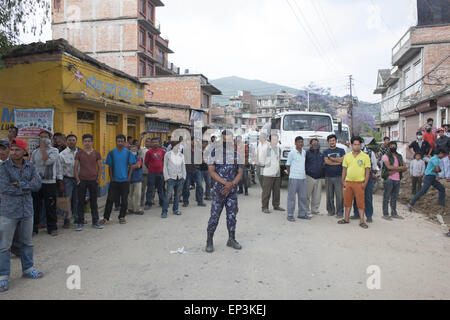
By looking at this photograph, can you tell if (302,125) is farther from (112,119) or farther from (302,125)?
(112,119)

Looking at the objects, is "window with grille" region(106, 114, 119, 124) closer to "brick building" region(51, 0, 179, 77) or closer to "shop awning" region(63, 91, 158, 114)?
"shop awning" region(63, 91, 158, 114)

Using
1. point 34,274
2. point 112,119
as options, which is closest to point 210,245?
point 34,274

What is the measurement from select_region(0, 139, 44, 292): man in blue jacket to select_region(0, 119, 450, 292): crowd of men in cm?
1

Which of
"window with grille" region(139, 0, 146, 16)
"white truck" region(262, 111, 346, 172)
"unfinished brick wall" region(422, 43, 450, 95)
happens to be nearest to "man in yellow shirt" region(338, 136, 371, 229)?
"white truck" region(262, 111, 346, 172)

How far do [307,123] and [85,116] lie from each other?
8.21 meters

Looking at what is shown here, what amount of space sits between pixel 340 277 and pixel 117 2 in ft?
124

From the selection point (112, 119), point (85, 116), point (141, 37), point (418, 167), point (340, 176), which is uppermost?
point (141, 37)

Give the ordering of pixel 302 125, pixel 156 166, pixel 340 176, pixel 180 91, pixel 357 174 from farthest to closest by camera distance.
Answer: pixel 180 91 → pixel 302 125 → pixel 156 166 → pixel 340 176 → pixel 357 174

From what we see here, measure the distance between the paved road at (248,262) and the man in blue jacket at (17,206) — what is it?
0.84 feet

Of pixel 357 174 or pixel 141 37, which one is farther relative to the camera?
pixel 141 37

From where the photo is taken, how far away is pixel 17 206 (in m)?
4.01

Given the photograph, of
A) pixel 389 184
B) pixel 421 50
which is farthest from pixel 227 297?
pixel 421 50

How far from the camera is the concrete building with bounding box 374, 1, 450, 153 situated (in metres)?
17.2
